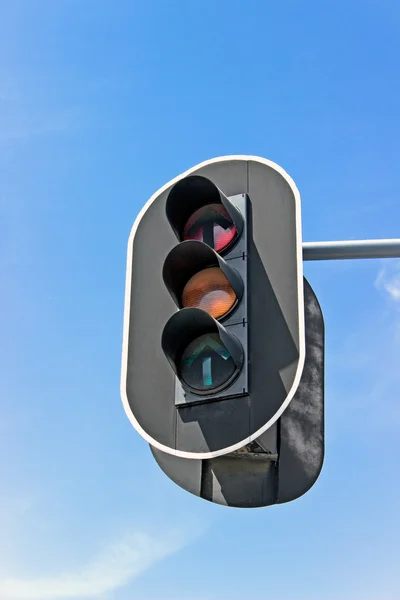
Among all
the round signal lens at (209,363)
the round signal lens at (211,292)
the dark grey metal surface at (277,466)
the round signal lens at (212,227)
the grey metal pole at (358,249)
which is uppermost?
the round signal lens at (212,227)

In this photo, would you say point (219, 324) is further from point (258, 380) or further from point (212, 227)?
point (212, 227)

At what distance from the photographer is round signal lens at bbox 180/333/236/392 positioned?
315 cm

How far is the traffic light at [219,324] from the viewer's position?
3.18 metres

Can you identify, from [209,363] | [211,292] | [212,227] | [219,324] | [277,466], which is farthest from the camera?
[277,466]

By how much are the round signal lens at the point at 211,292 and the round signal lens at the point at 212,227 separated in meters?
0.24

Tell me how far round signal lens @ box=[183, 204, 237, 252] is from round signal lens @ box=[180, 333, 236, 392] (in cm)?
52

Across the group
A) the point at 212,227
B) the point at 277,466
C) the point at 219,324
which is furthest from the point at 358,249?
the point at 277,466

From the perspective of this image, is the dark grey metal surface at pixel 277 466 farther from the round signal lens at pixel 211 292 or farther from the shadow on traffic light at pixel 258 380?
the round signal lens at pixel 211 292

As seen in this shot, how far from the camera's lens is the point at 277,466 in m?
3.65

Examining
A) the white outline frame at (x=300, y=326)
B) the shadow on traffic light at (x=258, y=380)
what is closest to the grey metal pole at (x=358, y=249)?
the white outline frame at (x=300, y=326)

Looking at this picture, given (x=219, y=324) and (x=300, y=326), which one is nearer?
(x=219, y=324)

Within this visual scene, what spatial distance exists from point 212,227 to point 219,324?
2.39 feet

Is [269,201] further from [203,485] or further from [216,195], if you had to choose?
[203,485]

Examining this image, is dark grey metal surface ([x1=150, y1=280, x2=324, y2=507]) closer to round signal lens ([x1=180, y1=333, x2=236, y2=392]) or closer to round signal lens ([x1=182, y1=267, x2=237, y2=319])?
round signal lens ([x1=180, y1=333, x2=236, y2=392])
